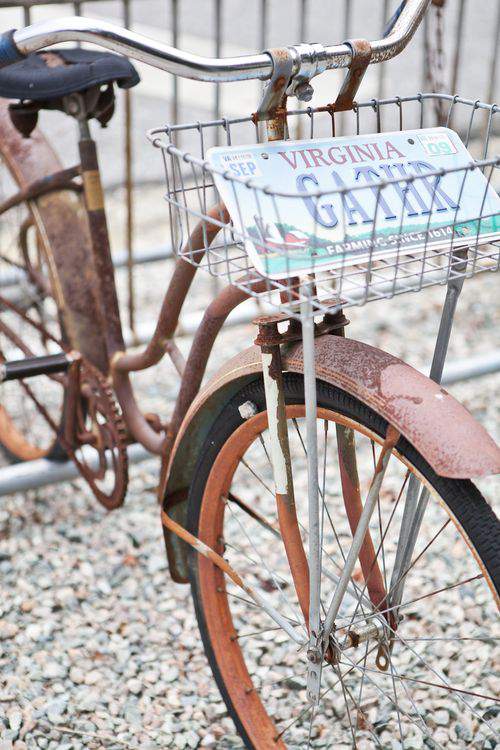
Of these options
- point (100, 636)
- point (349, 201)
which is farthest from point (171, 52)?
point (100, 636)

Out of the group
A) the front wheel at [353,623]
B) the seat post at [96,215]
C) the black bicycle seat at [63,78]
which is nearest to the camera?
the front wheel at [353,623]

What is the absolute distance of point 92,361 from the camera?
2545 millimetres

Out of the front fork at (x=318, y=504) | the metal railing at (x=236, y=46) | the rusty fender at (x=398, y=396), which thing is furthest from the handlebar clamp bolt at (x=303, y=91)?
the metal railing at (x=236, y=46)

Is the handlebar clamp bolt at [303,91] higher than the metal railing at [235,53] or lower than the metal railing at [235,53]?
lower

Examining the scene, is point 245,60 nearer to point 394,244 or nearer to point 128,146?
point 394,244

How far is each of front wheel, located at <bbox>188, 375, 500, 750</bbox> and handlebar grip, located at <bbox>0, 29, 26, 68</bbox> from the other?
2.34ft

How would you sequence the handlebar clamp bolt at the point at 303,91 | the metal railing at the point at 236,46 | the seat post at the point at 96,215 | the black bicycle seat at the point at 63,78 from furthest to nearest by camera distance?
1. the metal railing at the point at 236,46
2. the seat post at the point at 96,215
3. the black bicycle seat at the point at 63,78
4. the handlebar clamp bolt at the point at 303,91

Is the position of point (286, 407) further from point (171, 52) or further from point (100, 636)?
point (100, 636)

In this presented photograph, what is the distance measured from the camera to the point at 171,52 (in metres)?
1.43

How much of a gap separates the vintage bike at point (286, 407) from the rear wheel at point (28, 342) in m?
0.02

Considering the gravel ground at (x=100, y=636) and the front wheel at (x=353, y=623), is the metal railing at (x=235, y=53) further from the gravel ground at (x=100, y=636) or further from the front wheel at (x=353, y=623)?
the front wheel at (x=353, y=623)

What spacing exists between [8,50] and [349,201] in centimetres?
63

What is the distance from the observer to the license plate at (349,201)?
4.50ft

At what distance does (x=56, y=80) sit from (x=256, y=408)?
0.93 metres
